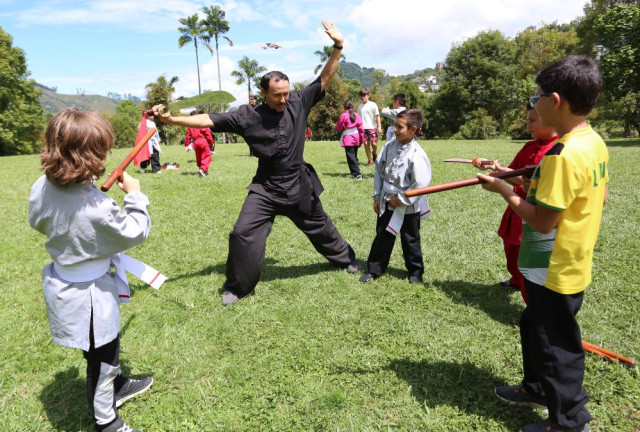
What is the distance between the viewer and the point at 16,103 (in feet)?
112

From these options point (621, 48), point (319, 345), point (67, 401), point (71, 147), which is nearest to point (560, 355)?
point (319, 345)

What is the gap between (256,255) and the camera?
4242 mm

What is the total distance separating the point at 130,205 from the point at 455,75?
4095cm

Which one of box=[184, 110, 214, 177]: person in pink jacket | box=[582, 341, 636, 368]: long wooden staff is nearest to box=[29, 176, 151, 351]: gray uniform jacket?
box=[582, 341, 636, 368]: long wooden staff

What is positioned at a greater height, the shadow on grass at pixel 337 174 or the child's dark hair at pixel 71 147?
the child's dark hair at pixel 71 147

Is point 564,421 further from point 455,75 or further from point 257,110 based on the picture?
point 455,75

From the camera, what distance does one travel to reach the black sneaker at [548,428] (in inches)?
89.9

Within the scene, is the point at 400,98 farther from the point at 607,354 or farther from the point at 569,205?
the point at 569,205

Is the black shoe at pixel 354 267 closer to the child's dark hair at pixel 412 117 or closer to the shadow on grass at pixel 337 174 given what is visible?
the child's dark hair at pixel 412 117

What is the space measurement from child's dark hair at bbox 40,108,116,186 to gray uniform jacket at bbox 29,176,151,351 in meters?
0.11

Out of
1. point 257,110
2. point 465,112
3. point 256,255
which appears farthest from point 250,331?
point 465,112

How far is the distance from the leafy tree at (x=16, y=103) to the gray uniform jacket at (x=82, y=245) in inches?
1444

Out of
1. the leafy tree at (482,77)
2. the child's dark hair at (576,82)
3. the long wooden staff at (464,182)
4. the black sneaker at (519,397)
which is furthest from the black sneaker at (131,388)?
the leafy tree at (482,77)

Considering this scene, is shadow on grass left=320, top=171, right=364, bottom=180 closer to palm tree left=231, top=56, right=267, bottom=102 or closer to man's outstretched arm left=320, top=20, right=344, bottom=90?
man's outstretched arm left=320, top=20, right=344, bottom=90
